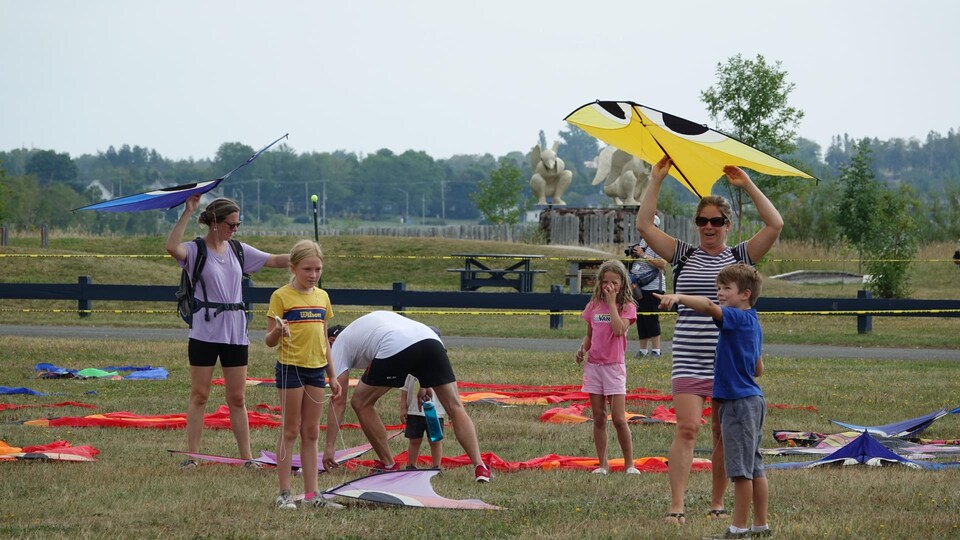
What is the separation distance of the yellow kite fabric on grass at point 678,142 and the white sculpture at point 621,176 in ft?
133

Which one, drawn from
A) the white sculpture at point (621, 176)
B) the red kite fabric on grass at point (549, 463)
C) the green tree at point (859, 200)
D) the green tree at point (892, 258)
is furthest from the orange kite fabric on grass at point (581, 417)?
the white sculpture at point (621, 176)

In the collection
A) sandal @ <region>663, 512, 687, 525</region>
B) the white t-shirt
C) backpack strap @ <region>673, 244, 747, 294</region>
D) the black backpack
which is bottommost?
sandal @ <region>663, 512, 687, 525</region>

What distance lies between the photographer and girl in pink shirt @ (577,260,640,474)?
9.46m

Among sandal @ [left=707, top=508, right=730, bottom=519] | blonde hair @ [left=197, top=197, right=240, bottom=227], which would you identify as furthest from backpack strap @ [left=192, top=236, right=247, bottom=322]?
sandal @ [left=707, top=508, right=730, bottom=519]

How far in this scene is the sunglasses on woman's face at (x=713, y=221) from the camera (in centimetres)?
743

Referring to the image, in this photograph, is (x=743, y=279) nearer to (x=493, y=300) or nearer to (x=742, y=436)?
(x=742, y=436)

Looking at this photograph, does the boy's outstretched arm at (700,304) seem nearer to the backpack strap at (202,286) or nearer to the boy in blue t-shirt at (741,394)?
the boy in blue t-shirt at (741,394)

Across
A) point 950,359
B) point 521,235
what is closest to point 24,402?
point 950,359

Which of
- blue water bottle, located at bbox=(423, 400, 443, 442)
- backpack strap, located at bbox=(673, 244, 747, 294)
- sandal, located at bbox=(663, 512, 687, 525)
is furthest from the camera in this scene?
blue water bottle, located at bbox=(423, 400, 443, 442)

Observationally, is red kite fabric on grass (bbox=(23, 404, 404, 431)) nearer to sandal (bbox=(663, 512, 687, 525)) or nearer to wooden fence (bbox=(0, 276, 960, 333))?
sandal (bbox=(663, 512, 687, 525))

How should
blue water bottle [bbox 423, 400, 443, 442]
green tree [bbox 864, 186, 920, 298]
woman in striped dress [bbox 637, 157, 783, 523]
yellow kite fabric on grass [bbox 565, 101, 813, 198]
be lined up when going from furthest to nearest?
green tree [bbox 864, 186, 920, 298] → blue water bottle [bbox 423, 400, 443, 442] → yellow kite fabric on grass [bbox 565, 101, 813, 198] → woman in striped dress [bbox 637, 157, 783, 523]

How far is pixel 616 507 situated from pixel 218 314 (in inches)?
129

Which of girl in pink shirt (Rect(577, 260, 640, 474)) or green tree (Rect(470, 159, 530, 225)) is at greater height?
green tree (Rect(470, 159, 530, 225))

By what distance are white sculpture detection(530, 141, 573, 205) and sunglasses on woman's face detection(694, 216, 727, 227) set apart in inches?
1649
